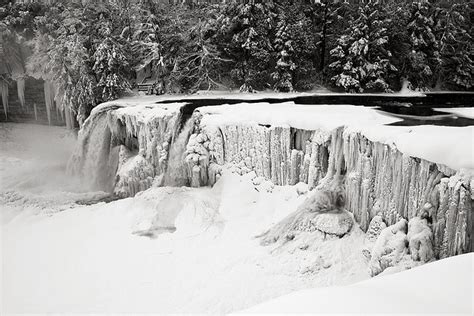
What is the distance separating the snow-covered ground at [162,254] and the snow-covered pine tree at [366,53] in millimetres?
10236

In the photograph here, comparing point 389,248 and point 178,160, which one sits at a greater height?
point 178,160

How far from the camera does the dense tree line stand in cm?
1648

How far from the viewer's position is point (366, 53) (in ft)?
54.5

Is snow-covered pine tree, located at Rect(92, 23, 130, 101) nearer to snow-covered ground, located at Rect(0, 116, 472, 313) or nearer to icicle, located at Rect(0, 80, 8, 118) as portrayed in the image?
snow-covered ground, located at Rect(0, 116, 472, 313)

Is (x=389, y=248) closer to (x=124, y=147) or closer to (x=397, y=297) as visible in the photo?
(x=397, y=297)

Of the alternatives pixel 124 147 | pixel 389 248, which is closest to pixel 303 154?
pixel 389 248

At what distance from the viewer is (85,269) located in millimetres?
7062

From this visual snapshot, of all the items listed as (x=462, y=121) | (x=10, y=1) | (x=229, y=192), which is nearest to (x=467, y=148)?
(x=462, y=121)

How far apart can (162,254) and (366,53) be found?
46.4ft

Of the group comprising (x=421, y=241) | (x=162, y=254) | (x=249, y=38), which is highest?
(x=249, y=38)

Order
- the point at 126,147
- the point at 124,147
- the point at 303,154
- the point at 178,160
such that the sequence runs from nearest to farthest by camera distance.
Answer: the point at 303,154 < the point at 178,160 < the point at 124,147 < the point at 126,147

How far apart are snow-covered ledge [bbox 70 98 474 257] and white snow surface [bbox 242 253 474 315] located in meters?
2.35

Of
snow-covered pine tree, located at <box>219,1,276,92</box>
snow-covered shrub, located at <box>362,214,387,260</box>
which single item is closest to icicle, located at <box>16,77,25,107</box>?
snow-covered pine tree, located at <box>219,1,276,92</box>

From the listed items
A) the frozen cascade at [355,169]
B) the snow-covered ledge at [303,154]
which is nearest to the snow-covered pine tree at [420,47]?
the snow-covered ledge at [303,154]
